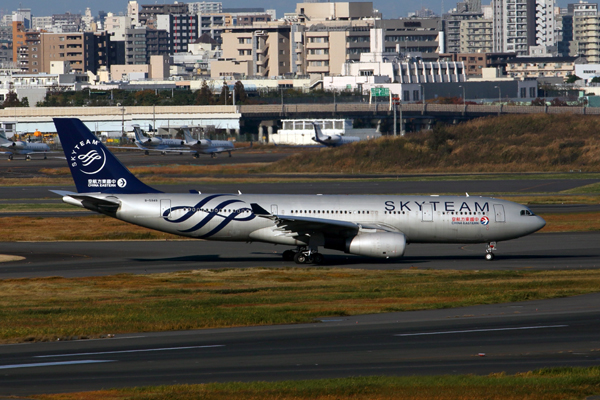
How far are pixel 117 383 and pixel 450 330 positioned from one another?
10.7 meters

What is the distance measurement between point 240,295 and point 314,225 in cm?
874

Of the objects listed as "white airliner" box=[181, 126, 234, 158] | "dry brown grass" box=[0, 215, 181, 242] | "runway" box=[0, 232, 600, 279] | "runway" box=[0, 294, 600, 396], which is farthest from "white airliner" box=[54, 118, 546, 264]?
"white airliner" box=[181, 126, 234, 158]

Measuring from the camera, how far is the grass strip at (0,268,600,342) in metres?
25.4

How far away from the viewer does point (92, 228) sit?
5181cm

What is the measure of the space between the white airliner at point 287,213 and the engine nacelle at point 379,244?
0.19 feet

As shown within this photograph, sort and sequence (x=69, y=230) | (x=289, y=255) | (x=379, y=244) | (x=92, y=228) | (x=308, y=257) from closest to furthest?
(x=379, y=244)
(x=308, y=257)
(x=289, y=255)
(x=69, y=230)
(x=92, y=228)

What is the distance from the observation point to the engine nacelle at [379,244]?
38.0 metres

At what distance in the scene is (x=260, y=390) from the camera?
57.1ft

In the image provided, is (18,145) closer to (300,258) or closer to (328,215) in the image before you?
(300,258)

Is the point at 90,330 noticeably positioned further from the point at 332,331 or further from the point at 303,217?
the point at 303,217

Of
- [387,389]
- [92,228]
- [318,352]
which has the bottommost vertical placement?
[92,228]

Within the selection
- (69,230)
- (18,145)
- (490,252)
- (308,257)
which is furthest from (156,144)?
(490,252)

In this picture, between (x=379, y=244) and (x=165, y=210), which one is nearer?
(x=379, y=244)

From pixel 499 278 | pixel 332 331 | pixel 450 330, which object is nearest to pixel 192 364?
pixel 332 331
